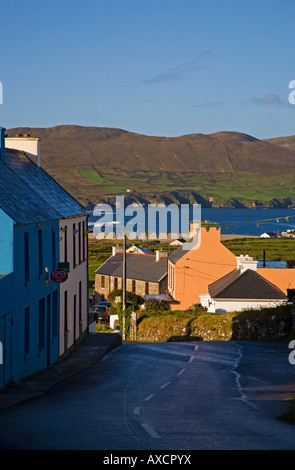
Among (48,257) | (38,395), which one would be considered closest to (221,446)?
(38,395)

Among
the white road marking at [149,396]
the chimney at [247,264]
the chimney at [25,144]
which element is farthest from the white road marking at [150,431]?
the chimney at [247,264]

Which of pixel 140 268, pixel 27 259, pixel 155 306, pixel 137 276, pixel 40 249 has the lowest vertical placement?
pixel 155 306

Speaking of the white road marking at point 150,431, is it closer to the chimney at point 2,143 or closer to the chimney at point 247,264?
the chimney at point 2,143

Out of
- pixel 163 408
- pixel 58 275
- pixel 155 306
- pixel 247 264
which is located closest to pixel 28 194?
pixel 58 275

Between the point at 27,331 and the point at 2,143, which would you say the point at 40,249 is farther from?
the point at 2,143

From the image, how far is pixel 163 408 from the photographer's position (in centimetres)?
1560

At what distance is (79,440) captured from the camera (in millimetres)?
11781

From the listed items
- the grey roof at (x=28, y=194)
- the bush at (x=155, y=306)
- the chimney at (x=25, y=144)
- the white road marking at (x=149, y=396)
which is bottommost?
the bush at (x=155, y=306)

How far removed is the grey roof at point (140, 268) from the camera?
82500 millimetres

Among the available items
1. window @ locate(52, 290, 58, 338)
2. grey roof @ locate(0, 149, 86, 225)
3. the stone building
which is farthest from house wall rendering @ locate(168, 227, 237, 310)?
window @ locate(52, 290, 58, 338)

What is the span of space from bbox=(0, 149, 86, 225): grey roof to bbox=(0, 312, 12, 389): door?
110 inches

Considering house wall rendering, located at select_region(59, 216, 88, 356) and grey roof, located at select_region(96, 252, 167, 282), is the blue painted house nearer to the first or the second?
house wall rendering, located at select_region(59, 216, 88, 356)

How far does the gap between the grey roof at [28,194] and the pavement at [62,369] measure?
15.0 ft

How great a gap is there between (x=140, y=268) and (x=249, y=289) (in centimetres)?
3838
